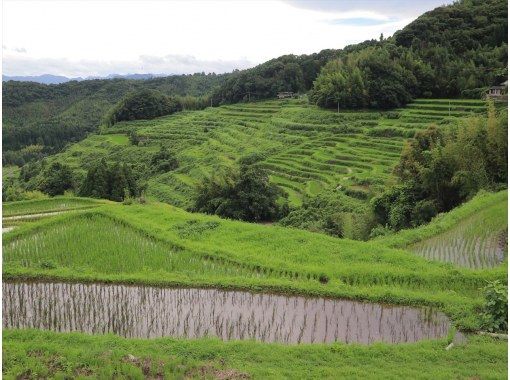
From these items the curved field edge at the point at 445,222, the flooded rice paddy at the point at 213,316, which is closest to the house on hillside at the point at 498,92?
the curved field edge at the point at 445,222

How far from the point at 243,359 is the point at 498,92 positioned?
32706 mm

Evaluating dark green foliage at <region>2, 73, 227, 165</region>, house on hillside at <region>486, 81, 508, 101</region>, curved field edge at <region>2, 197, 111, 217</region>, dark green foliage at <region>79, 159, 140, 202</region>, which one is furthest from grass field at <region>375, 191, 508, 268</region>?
dark green foliage at <region>2, 73, 227, 165</region>

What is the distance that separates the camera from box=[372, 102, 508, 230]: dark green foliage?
1614 centimetres

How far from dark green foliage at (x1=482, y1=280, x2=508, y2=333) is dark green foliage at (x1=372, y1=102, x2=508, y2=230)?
775cm

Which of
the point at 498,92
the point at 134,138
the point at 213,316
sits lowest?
the point at 213,316

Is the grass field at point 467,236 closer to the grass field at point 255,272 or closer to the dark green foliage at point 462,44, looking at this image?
the grass field at point 255,272

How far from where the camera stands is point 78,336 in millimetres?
8180

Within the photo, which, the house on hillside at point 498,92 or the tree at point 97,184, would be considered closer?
the tree at point 97,184

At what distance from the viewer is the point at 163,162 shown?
38.5m

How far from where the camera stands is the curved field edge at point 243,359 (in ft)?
22.8

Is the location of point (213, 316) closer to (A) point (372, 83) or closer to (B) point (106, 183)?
(B) point (106, 183)

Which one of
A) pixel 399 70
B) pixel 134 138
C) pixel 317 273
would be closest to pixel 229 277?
pixel 317 273

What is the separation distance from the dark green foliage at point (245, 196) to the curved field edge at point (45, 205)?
15.3 ft

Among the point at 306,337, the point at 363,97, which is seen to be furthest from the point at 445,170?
the point at 363,97
